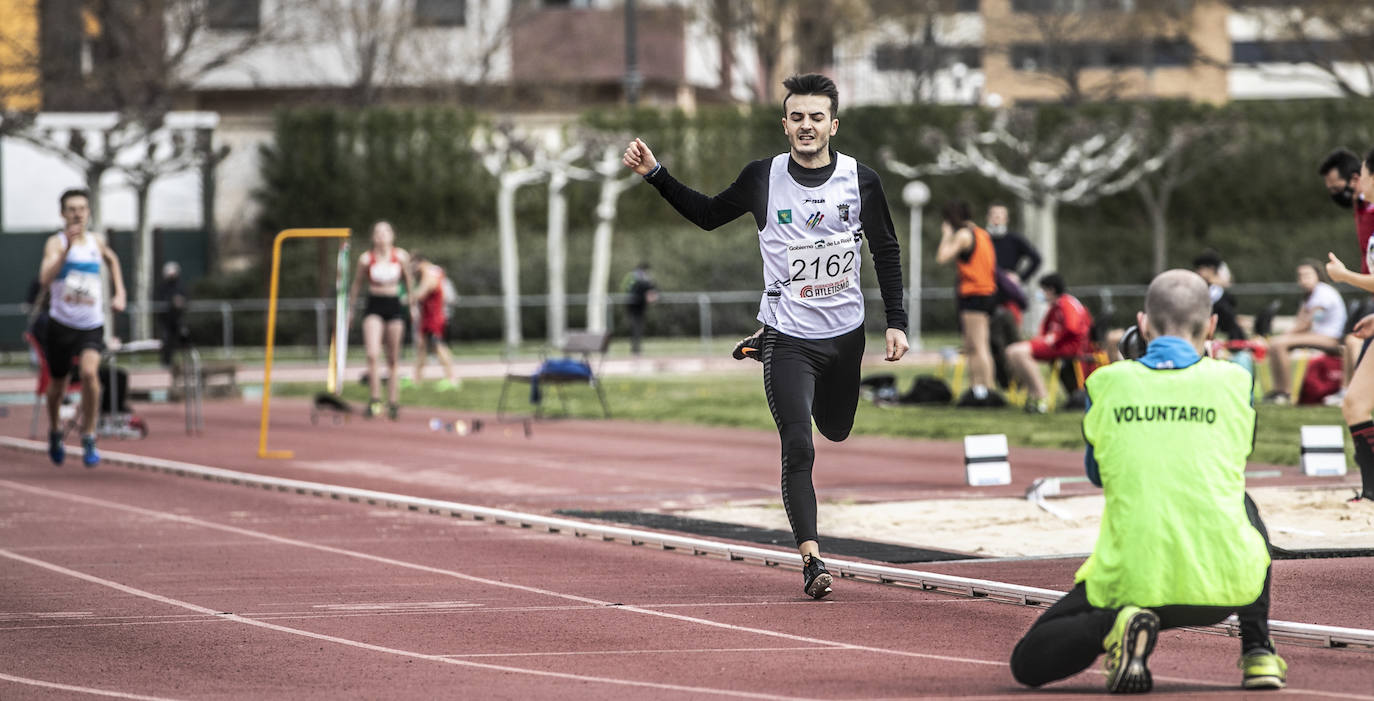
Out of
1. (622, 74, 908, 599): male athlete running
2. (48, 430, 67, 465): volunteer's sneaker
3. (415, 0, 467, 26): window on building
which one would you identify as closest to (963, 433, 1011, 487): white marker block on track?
(622, 74, 908, 599): male athlete running

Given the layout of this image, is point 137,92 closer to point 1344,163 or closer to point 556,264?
point 556,264

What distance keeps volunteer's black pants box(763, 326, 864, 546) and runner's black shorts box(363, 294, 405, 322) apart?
11.6m

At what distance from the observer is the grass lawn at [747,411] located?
15688mm

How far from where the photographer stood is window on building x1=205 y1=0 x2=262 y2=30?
146 ft

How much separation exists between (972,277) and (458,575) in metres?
10.0

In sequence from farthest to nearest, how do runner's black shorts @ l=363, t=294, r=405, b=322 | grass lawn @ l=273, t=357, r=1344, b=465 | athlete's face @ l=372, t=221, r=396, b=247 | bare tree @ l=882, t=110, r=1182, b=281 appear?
bare tree @ l=882, t=110, r=1182, b=281 < runner's black shorts @ l=363, t=294, r=405, b=322 < athlete's face @ l=372, t=221, r=396, b=247 < grass lawn @ l=273, t=357, r=1344, b=465

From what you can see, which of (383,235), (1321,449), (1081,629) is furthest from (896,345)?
(383,235)

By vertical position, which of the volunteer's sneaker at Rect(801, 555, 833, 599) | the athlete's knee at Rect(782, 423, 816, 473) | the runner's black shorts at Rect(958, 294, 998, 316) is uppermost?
the runner's black shorts at Rect(958, 294, 998, 316)

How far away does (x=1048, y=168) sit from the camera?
3881 centimetres

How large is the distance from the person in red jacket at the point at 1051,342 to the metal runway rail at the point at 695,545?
7169mm

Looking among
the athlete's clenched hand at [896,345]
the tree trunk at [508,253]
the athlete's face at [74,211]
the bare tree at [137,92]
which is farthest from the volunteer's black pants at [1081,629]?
the tree trunk at [508,253]

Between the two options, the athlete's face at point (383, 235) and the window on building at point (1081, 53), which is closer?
the athlete's face at point (383, 235)

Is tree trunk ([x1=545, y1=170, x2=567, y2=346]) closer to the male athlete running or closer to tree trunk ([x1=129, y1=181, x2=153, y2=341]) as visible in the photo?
tree trunk ([x1=129, y1=181, x2=153, y2=341])

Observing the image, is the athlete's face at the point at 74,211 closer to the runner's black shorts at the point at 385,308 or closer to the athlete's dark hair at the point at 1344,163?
the runner's black shorts at the point at 385,308
